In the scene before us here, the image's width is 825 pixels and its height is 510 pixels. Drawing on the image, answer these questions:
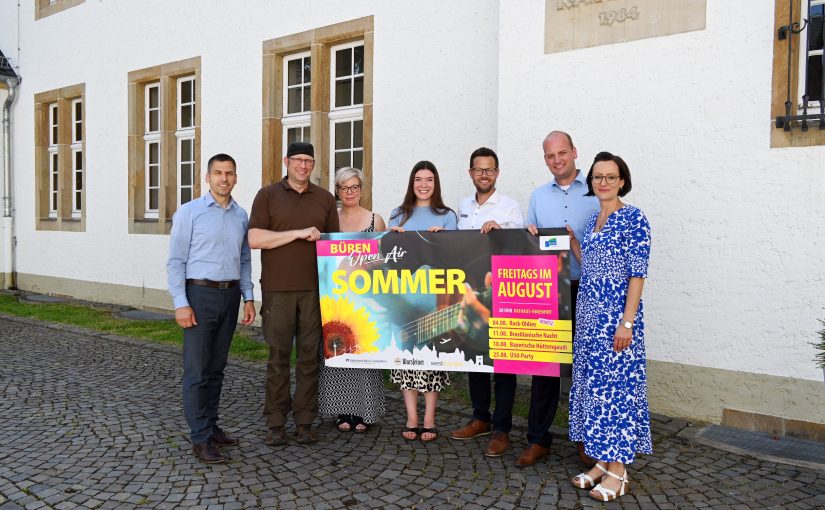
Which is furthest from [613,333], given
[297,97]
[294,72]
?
[294,72]

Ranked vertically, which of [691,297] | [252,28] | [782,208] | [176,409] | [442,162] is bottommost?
[176,409]

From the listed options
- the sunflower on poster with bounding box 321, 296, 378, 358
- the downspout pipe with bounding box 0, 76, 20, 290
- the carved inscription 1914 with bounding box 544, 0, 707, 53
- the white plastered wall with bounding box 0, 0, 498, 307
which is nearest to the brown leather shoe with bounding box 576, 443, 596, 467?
the sunflower on poster with bounding box 321, 296, 378, 358

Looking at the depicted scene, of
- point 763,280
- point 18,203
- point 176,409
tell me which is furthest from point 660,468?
point 18,203

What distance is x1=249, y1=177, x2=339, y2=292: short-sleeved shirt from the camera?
4.23 m

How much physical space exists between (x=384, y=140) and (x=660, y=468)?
468cm

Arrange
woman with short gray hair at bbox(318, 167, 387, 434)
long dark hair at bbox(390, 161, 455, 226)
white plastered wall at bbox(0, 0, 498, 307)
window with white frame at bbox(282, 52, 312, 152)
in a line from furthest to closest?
window with white frame at bbox(282, 52, 312, 152), white plastered wall at bbox(0, 0, 498, 307), woman with short gray hair at bbox(318, 167, 387, 434), long dark hair at bbox(390, 161, 455, 226)

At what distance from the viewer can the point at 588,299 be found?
3.64 metres

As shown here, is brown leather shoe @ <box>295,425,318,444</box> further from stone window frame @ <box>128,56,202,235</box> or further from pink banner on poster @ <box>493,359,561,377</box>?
stone window frame @ <box>128,56,202,235</box>

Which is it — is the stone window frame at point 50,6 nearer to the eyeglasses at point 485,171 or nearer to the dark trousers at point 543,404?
the eyeglasses at point 485,171

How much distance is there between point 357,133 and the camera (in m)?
8.12

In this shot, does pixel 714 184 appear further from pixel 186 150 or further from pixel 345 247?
pixel 186 150

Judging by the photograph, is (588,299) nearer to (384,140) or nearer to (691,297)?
(691,297)

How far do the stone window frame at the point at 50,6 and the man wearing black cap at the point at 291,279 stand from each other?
9604mm

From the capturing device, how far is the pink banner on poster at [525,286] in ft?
13.1
